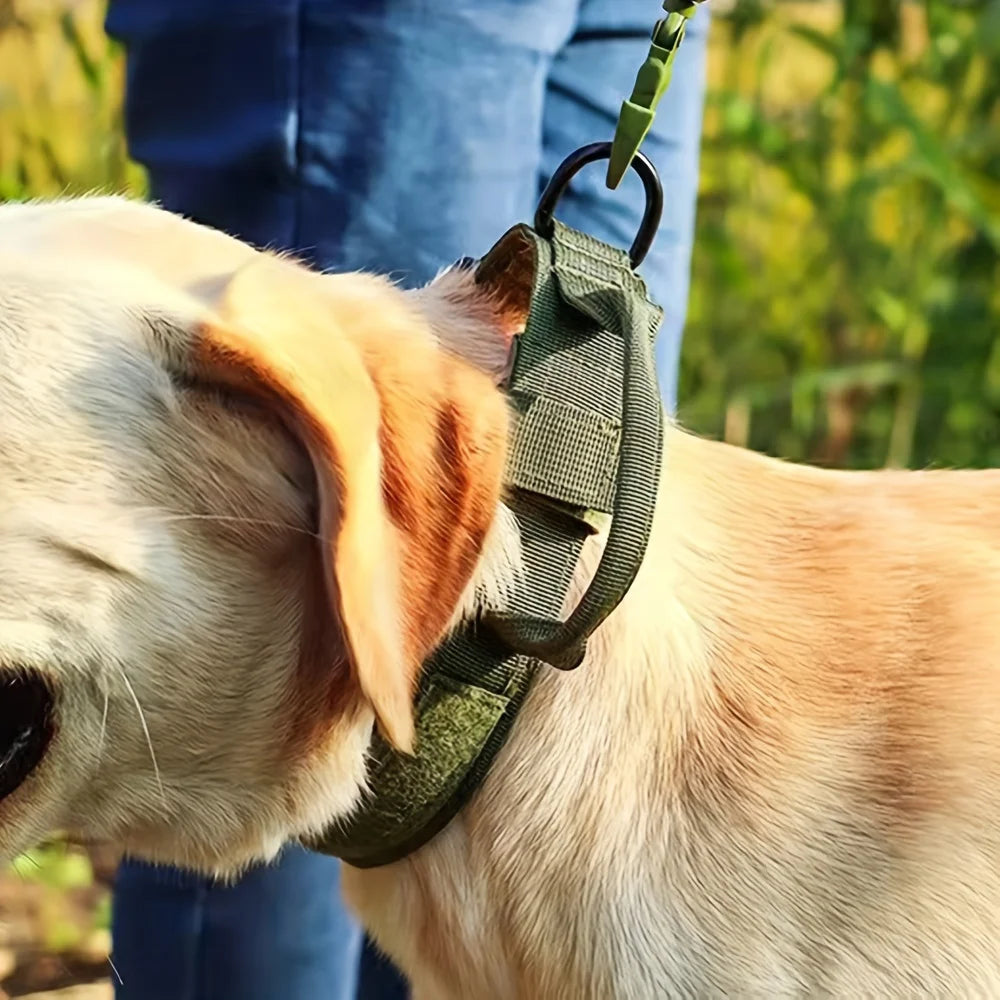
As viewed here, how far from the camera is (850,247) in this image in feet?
12.5

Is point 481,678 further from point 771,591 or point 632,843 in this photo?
point 771,591

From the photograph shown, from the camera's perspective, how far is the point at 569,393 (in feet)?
4.13

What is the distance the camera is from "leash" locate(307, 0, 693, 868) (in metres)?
1.22

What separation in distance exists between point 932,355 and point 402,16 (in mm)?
2687

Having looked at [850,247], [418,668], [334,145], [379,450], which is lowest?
[850,247]

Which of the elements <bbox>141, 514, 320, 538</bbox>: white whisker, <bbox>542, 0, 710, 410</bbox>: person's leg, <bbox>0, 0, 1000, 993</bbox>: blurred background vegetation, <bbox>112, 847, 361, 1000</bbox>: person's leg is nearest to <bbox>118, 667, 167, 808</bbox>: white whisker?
<bbox>141, 514, 320, 538</bbox>: white whisker

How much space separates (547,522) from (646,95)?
17.8 inches

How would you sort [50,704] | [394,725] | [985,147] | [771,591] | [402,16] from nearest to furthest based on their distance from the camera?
1. [394,725]
2. [50,704]
3. [771,591]
4. [402,16]
5. [985,147]

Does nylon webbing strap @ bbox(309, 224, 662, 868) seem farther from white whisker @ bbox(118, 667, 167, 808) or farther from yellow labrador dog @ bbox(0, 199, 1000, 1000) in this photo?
white whisker @ bbox(118, 667, 167, 808)

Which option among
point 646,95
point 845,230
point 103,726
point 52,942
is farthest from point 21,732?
point 845,230

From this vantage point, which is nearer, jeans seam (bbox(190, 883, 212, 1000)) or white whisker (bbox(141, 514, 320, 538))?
white whisker (bbox(141, 514, 320, 538))

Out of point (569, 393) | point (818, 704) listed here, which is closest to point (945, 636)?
point (818, 704)

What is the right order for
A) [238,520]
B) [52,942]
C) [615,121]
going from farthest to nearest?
1. [52,942]
2. [615,121]
3. [238,520]

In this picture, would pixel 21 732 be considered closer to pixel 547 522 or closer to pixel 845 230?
pixel 547 522
